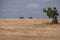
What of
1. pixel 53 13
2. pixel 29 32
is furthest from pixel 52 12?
Result: pixel 29 32

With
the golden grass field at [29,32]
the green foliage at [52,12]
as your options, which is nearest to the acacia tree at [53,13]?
the green foliage at [52,12]

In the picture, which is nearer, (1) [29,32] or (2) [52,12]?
(1) [29,32]

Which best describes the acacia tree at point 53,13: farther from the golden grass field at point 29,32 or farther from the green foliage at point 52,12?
the golden grass field at point 29,32

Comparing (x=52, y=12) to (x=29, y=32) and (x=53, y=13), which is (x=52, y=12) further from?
(x=29, y=32)

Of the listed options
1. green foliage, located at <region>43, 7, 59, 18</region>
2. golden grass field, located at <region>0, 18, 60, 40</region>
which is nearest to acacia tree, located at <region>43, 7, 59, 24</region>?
green foliage, located at <region>43, 7, 59, 18</region>

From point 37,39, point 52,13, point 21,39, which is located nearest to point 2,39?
point 21,39

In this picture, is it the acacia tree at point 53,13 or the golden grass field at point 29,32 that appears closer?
the golden grass field at point 29,32

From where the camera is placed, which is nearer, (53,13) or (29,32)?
(29,32)

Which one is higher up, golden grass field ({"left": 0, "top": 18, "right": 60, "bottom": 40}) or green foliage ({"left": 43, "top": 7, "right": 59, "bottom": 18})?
green foliage ({"left": 43, "top": 7, "right": 59, "bottom": 18})

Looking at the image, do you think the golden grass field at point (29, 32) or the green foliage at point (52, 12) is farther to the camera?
the green foliage at point (52, 12)

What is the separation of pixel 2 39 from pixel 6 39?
43cm

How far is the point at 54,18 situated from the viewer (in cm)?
5297

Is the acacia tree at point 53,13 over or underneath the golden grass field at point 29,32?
over

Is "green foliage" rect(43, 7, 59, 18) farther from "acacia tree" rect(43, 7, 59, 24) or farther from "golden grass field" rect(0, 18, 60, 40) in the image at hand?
"golden grass field" rect(0, 18, 60, 40)
